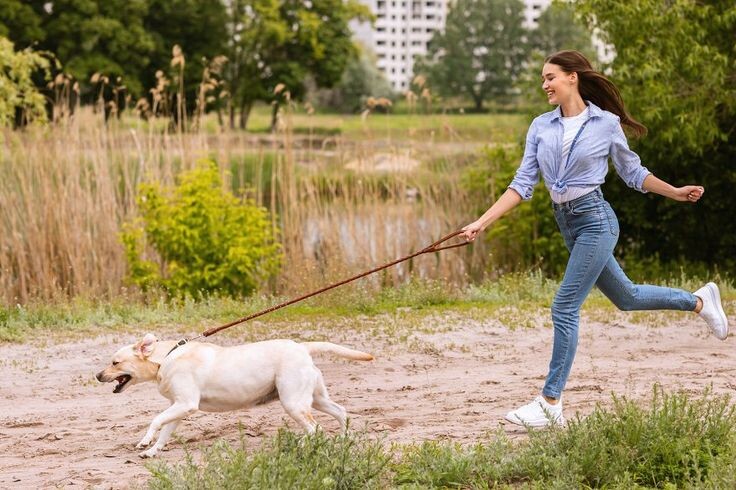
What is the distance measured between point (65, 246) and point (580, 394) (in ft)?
24.8

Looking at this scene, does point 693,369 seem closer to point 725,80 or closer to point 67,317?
point 67,317

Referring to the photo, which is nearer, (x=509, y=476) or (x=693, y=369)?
(x=509, y=476)

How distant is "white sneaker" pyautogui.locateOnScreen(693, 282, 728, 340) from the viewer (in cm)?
739

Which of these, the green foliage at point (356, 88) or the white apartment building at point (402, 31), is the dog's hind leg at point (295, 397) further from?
the white apartment building at point (402, 31)

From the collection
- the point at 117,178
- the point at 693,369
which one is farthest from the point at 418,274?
the point at 693,369

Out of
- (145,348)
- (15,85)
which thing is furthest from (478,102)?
(145,348)

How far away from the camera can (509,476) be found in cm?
568

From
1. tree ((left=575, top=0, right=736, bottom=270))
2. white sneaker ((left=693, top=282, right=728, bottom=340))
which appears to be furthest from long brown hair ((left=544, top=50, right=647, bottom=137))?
tree ((left=575, top=0, right=736, bottom=270))

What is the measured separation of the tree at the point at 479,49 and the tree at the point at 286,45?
27.7m

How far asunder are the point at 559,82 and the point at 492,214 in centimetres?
86

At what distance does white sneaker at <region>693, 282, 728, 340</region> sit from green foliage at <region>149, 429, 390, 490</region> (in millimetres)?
2727

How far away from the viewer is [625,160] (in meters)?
6.80

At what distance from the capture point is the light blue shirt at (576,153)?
257 inches

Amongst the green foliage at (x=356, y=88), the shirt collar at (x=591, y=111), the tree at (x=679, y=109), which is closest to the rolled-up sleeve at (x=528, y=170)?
the shirt collar at (x=591, y=111)
